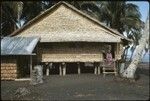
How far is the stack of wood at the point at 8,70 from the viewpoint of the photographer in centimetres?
2406

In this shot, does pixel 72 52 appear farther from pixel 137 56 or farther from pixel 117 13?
pixel 117 13

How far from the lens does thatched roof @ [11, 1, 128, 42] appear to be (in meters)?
27.9

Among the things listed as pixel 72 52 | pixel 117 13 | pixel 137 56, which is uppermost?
pixel 117 13

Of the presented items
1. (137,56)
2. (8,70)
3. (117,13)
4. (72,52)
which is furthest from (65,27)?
(117,13)

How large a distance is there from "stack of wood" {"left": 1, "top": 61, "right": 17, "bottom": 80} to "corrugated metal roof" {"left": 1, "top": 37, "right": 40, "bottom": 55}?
2.44 feet

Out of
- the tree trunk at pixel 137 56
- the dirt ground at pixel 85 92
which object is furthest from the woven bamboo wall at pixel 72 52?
the dirt ground at pixel 85 92

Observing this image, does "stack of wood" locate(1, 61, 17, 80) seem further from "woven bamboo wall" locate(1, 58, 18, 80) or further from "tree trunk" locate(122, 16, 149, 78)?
"tree trunk" locate(122, 16, 149, 78)

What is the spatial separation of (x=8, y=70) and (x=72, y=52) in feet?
18.1

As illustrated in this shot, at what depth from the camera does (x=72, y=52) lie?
27.8 m

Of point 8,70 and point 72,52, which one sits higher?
point 72,52

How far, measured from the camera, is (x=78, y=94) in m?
16.7

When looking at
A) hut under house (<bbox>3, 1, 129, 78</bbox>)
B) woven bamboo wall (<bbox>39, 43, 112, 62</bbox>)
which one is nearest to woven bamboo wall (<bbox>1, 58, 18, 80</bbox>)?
hut under house (<bbox>3, 1, 129, 78</bbox>)

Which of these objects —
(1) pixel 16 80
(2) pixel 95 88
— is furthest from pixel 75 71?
(2) pixel 95 88

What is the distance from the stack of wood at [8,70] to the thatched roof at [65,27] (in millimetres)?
4233
